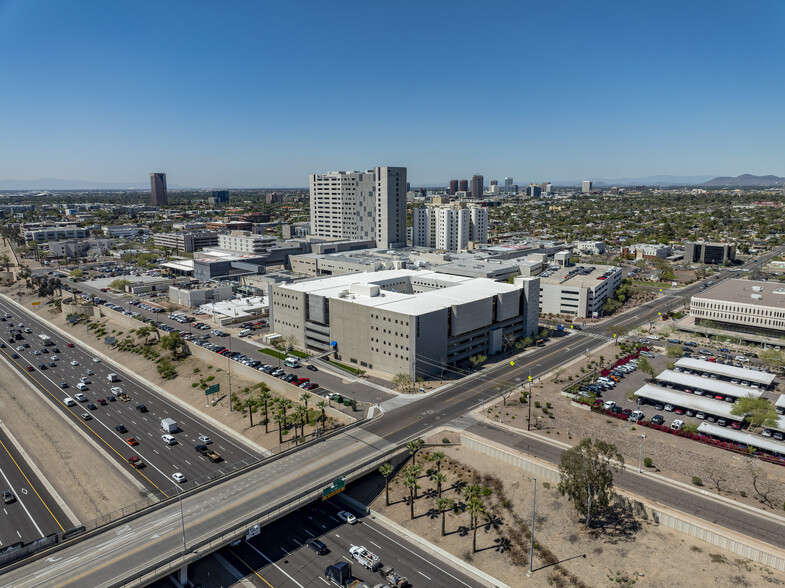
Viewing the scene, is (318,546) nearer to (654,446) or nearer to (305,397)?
(305,397)

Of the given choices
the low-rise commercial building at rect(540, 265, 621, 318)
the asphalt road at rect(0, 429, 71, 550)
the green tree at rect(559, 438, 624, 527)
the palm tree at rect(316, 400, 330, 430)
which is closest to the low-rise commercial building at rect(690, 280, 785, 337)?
the low-rise commercial building at rect(540, 265, 621, 318)

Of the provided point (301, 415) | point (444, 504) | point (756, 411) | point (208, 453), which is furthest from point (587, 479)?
point (208, 453)

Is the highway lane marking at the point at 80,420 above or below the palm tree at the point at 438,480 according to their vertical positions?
below

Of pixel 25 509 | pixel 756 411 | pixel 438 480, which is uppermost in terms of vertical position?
pixel 756 411

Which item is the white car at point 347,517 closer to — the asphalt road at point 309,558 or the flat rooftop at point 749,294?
the asphalt road at point 309,558

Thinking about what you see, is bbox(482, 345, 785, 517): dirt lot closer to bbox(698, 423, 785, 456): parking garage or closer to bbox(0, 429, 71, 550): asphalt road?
bbox(698, 423, 785, 456): parking garage

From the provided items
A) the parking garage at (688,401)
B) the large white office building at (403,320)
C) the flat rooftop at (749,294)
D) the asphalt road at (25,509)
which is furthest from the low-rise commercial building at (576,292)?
the asphalt road at (25,509)
